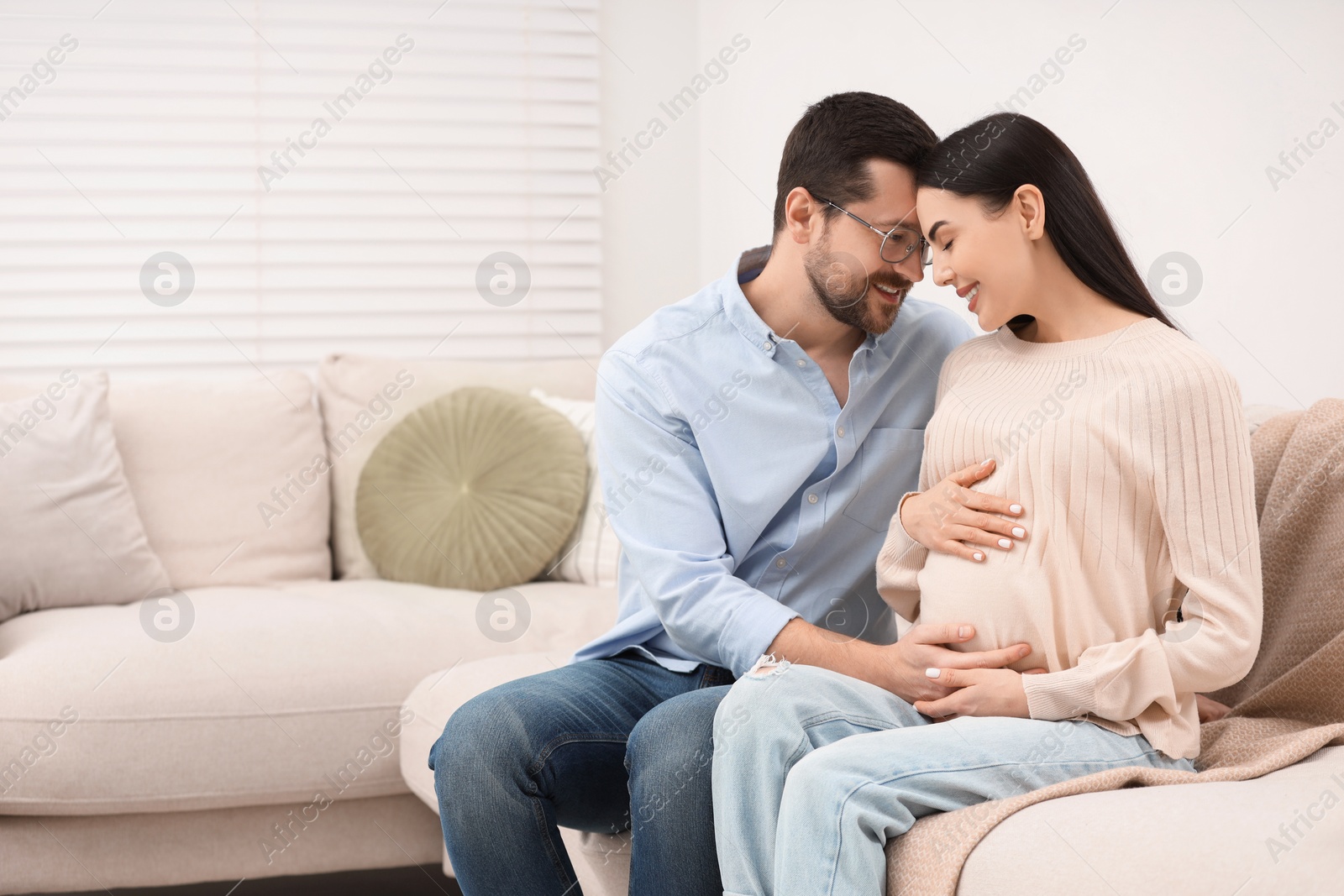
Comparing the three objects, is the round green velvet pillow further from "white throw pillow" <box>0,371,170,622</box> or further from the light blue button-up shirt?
the light blue button-up shirt

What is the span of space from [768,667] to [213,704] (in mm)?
1092

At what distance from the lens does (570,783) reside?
1314mm

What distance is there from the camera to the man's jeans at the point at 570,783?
1173 millimetres

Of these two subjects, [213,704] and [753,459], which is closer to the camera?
[753,459]

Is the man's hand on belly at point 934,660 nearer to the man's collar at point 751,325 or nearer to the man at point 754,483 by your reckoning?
the man at point 754,483

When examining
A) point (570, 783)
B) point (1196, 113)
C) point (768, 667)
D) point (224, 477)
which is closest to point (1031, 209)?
point (1196, 113)

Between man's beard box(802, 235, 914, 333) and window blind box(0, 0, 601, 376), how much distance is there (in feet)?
5.64

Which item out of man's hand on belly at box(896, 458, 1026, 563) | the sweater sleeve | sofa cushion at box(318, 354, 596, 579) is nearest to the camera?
the sweater sleeve

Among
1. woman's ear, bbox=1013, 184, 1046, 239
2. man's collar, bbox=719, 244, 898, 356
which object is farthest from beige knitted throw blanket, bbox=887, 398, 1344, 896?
man's collar, bbox=719, 244, 898, 356

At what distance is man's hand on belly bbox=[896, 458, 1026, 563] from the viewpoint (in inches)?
47.8

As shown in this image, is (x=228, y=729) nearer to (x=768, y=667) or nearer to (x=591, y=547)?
(x=591, y=547)

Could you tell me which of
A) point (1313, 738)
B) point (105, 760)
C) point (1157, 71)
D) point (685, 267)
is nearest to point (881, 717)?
point (1313, 738)

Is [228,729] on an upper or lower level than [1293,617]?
lower

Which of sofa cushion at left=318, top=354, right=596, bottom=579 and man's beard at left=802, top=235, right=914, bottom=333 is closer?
man's beard at left=802, top=235, right=914, bottom=333
